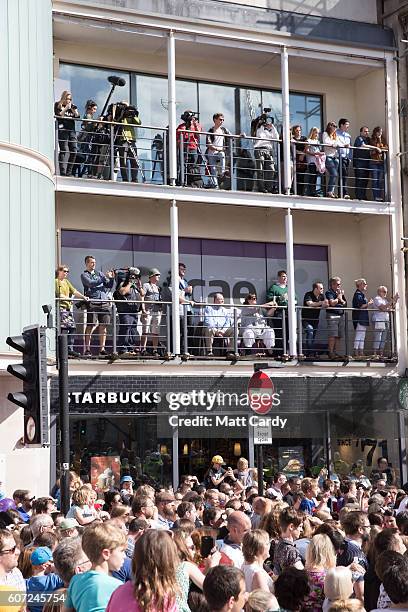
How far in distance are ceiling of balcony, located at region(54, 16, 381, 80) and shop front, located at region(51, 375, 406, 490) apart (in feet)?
22.1

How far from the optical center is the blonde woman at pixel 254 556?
748cm

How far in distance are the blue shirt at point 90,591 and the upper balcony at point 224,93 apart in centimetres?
1407

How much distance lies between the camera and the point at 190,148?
21016 millimetres

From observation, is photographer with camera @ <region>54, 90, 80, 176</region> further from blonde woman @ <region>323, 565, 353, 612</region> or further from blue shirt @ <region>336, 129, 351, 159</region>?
blonde woman @ <region>323, 565, 353, 612</region>

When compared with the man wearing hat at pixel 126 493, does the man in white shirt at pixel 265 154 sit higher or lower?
higher

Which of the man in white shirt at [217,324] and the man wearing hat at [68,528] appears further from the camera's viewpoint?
the man in white shirt at [217,324]

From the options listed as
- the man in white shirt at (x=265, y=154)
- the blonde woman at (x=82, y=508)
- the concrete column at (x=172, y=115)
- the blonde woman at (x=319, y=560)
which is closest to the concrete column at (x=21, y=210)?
the concrete column at (x=172, y=115)

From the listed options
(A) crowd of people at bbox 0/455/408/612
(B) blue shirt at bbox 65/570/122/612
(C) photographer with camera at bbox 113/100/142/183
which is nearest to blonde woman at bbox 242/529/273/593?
(A) crowd of people at bbox 0/455/408/612

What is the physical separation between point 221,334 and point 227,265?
227 cm

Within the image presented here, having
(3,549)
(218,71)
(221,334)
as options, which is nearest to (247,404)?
(221,334)

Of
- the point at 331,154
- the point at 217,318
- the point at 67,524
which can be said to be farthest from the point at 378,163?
the point at 67,524

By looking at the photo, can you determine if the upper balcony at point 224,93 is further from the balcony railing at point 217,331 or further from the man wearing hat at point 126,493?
the man wearing hat at point 126,493

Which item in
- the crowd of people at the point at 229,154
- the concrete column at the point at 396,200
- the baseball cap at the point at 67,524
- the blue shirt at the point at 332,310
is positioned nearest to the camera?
the baseball cap at the point at 67,524

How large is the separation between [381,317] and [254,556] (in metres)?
14.9
